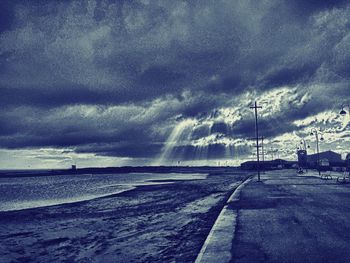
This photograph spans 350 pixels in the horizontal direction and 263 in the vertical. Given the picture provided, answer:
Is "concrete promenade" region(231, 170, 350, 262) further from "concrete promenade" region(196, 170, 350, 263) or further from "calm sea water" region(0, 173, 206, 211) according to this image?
"calm sea water" region(0, 173, 206, 211)

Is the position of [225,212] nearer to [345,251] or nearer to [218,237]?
[218,237]

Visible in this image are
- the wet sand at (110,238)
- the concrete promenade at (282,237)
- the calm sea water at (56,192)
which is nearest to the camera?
the concrete promenade at (282,237)

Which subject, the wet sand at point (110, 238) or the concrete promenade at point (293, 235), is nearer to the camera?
the concrete promenade at point (293, 235)

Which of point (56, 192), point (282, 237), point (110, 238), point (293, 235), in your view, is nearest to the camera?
point (282, 237)

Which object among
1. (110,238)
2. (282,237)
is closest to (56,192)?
(110,238)

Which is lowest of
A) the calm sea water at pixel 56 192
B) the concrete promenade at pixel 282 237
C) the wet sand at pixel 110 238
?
the calm sea water at pixel 56 192

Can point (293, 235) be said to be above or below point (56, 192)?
Result: above

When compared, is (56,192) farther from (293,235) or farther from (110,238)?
(293,235)

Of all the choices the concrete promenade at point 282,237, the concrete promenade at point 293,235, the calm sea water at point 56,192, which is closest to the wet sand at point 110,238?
the concrete promenade at point 282,237

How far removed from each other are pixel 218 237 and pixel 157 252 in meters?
2.03

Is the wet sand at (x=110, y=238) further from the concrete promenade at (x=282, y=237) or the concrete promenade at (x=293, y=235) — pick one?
the concrete promenade at (x=293, y=235)

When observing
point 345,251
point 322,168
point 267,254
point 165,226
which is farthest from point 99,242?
point 322,168

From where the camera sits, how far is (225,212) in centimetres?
1572

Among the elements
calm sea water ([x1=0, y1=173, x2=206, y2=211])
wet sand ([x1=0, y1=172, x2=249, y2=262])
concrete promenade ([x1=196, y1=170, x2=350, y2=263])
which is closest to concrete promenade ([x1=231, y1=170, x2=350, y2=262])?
concrete promenade ([x1=196, y1=170, x2=350, y2=263])
